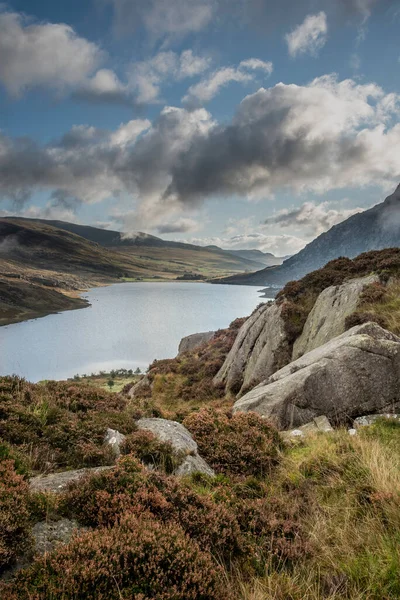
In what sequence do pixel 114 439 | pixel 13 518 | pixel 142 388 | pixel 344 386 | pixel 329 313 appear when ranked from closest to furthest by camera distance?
pixel 13 518 < pixel 114 439 < pixel 344 386 < pixel 329 313 < pixel 142 388

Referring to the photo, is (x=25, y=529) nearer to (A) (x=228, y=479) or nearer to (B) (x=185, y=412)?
(A) (x=228, y=479)

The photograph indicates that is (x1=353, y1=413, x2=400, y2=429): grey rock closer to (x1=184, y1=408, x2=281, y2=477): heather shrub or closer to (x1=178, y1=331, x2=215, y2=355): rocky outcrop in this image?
(x1=184, y1=408, x2=281, y2=477): heather shrub

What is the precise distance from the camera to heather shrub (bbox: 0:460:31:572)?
3.77 meters

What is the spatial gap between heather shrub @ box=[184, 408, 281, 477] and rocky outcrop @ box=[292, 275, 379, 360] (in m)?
8.51

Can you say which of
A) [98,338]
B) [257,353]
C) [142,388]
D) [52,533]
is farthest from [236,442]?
[98,338]

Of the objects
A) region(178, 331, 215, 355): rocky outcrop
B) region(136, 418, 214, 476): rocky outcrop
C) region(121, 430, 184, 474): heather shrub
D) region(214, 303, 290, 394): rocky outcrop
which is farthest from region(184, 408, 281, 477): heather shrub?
region(178, 331, 215, 355): rocky outcrop

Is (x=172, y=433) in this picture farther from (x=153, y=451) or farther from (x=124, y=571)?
(x=124, y=571)

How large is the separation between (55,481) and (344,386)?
361 inches

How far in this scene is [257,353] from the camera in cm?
2161

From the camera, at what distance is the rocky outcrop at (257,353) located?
1966 cm

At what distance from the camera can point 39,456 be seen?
23.5 feet

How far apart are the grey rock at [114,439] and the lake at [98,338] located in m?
56.1

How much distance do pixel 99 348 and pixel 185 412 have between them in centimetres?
7406

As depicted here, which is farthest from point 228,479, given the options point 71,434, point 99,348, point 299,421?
point 99,348
